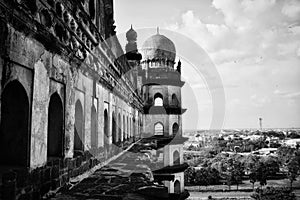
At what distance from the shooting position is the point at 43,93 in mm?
3219

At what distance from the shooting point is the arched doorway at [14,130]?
288 centimetres

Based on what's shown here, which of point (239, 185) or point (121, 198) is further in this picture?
point (239, 185)

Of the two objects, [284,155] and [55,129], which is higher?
[55,129]

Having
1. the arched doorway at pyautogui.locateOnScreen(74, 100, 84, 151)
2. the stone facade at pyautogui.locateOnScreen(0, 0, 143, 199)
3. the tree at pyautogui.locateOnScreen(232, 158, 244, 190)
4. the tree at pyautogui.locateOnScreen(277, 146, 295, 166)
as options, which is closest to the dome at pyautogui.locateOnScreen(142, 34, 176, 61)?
the stone facade at pyautogui.locateOnScreen(0, 0, 143, 199)

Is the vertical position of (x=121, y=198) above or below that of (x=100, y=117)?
below

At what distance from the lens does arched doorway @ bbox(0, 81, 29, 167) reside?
9.45 ft

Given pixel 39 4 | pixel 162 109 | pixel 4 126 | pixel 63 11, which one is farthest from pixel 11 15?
pixel 162 109

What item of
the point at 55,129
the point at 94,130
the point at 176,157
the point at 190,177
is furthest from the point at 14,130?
the point at 190,177

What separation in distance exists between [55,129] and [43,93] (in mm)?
770

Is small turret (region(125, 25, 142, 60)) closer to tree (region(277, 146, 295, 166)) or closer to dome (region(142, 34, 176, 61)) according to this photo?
dome (region(142, 34, 176, 61))

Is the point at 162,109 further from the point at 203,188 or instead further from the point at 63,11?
the point at 203,188

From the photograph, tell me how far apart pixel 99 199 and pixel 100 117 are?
9.82 ft

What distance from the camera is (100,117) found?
19.5 ft

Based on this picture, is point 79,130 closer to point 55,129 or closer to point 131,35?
point 55,129
